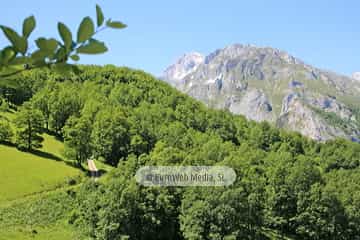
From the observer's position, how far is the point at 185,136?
227 ft

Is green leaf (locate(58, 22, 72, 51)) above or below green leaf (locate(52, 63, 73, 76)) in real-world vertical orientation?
above

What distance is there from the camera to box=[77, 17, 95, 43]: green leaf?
133cm

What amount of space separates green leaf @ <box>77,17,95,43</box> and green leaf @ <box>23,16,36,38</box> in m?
0.15

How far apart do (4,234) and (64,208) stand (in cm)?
999

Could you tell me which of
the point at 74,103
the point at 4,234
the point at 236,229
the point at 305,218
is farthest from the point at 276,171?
the point at 74,103

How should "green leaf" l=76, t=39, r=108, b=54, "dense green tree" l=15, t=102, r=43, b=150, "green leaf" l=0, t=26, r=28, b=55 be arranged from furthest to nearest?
"dense green tree" l=15, t=102, r=43, b=150 < "green leaf" l=76, t=39, r=108, b=54 < "green leaf" l=0, t=26, r=28, b=55

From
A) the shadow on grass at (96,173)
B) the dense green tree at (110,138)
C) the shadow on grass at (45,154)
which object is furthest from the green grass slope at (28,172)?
the dense green tree at (110,138)

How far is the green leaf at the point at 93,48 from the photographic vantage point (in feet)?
4.45

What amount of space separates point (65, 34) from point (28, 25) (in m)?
0.12

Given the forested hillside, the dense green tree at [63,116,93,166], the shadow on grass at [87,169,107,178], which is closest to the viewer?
the forested hillside

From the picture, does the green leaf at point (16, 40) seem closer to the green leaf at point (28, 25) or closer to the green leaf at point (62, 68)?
the green leaf at point (28, 25)

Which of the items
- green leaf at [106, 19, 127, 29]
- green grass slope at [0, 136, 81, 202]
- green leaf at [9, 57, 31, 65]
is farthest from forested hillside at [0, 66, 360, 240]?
green grass slope at [0, 136, 81, 202]

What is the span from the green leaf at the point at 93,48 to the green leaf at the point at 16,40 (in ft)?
0.58

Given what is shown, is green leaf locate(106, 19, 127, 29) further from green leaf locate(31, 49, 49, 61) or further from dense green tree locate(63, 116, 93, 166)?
dense green tree locate(63, 116, 93, 166)
